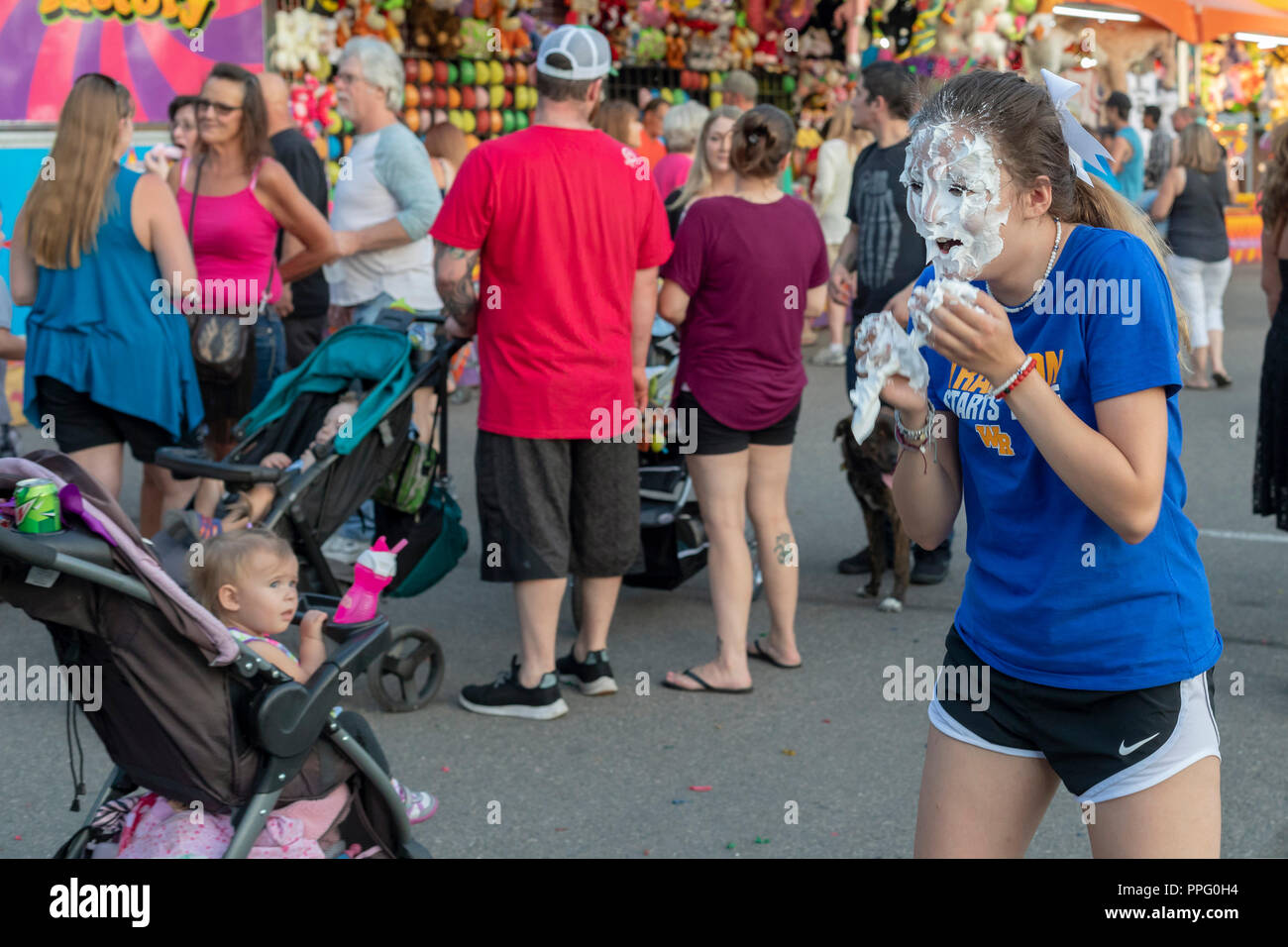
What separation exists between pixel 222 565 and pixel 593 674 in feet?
6.52

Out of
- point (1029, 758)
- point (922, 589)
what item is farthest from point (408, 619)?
point (1029, 758)

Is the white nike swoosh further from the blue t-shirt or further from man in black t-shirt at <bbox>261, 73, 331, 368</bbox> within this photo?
man in black t-shirt at <bbox>261, 73, 331, 368</bbox>

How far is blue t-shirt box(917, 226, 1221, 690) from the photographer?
2086 millimetres

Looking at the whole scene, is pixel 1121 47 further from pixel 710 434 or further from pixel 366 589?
pixel 366 589

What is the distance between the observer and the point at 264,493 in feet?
15.9

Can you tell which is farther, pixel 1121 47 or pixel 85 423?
pixel 1121 47

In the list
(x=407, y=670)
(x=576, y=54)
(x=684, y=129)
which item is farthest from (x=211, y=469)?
(x=684, y=129)

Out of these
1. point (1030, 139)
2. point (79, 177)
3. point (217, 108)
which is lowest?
point (79, 177)

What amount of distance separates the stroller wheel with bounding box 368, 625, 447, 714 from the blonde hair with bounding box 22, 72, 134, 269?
72.7 inches

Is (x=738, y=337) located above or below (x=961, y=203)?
below

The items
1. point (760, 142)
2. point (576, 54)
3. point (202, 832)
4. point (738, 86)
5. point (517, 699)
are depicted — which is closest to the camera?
point (202, 832)

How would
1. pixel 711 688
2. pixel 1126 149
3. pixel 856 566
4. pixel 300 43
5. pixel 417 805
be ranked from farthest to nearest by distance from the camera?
pixel 1126 149 → pixel 300 43 → pixel 856 566 → pixel 711 688 → pixel 417 805

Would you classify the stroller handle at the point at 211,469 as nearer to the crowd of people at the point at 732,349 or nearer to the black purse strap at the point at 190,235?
the crowd of people at the point at 732,349
